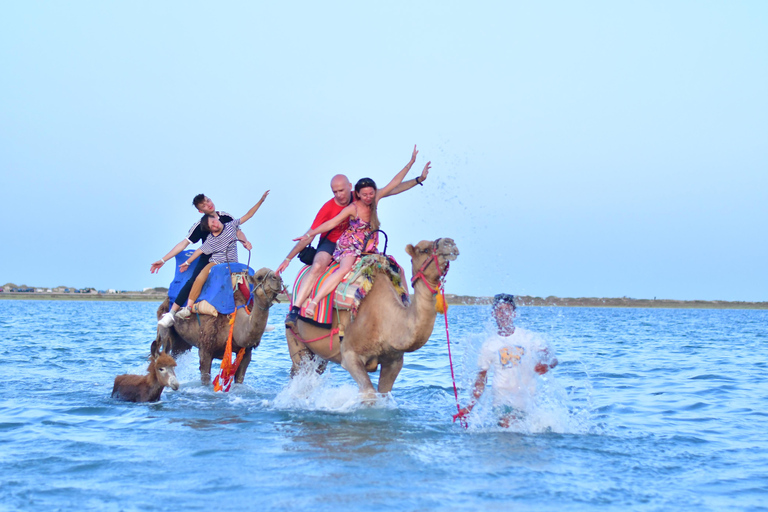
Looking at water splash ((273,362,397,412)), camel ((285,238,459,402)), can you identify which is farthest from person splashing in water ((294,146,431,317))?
water splash ((273,362,397,412))

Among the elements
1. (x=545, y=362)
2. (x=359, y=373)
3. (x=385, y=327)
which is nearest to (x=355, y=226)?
(x=385, y=327)

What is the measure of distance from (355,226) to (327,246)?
1.83 feet

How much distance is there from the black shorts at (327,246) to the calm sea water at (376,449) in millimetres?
1628

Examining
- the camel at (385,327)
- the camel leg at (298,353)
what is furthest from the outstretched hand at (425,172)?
the camel leg at (298,353)

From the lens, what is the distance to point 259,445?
22.3ft

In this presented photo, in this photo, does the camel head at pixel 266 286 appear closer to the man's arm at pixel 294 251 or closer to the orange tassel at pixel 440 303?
the man's arm at pixel 294 251

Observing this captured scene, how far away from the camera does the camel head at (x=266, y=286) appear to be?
369 inches

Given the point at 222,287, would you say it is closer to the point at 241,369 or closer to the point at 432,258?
the point at 241,369

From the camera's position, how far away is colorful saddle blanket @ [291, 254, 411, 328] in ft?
26.9

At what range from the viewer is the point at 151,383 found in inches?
376

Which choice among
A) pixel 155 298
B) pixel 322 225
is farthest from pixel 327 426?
pixel 155 298

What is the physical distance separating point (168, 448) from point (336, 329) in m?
2.39

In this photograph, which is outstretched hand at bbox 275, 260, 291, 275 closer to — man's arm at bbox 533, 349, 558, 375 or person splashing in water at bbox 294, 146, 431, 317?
person splashing in water at bbox 294, 146, 431, 317

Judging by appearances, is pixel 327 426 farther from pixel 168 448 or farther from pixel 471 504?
pixel 471 504
